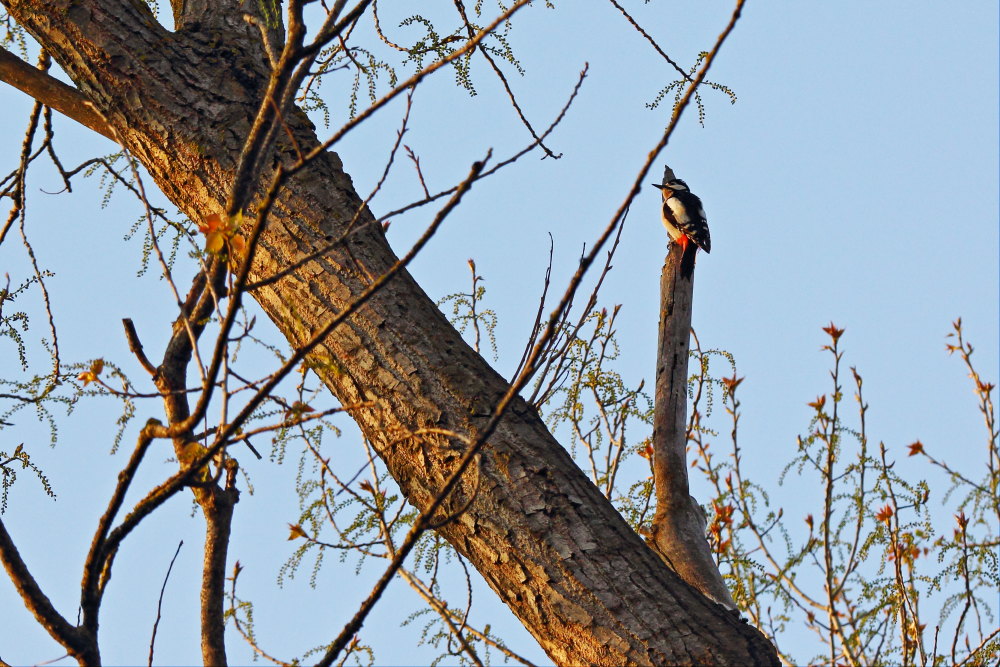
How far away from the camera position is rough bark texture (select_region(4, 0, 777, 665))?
84.7 inches

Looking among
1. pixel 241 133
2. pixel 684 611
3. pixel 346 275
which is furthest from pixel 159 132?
pixel 684 611

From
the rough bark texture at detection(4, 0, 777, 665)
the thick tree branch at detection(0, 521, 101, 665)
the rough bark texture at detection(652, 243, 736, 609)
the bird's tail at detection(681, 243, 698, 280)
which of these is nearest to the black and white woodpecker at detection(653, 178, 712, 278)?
the bird's tail at detection(681, 243, 698, 280)

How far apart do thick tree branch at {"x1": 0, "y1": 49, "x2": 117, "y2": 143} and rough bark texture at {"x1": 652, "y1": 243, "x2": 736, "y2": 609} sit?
197 cm

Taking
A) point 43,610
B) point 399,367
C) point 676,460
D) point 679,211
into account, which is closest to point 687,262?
point 676,460

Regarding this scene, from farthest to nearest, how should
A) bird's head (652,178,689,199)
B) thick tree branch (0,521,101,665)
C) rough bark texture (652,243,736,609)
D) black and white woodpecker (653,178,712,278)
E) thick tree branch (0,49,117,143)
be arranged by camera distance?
bird's head (652,178,689,199) < black and white woodpecker (653,178,712,278) < thick tree branch (0,49,117,143) < rough bark texture (652,243,736,609) < thick tree branch (0,521,101,665)

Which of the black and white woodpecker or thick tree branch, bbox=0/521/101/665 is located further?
the black and white woodpecker

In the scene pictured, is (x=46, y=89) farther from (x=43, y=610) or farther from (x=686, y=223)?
(x=686, y=223)

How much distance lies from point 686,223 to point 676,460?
85.5 inches

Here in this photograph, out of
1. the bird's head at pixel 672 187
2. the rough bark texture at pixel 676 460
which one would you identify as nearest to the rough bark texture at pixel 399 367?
the rough bark texture at pixel 676 460

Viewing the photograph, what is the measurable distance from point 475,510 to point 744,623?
69 centimetres

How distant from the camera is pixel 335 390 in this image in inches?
99.2

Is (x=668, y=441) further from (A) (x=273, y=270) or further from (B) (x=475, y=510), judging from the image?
(A) (x=273, y=270)

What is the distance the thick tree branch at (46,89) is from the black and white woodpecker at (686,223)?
2223 mm

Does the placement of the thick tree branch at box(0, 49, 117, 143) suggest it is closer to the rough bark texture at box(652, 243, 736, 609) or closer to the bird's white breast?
the rough bark texture at box(652, 243, 736, 609)
